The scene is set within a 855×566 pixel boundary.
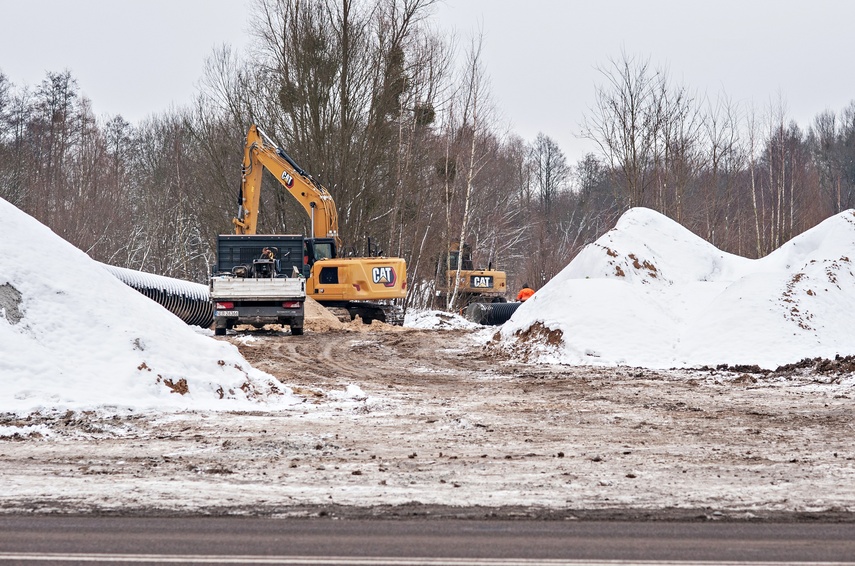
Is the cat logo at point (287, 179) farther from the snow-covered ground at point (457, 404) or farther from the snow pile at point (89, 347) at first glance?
the snow pile at point (89, 347)

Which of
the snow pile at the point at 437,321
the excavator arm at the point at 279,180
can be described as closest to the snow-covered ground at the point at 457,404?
the excavator arm at the point at 279,180

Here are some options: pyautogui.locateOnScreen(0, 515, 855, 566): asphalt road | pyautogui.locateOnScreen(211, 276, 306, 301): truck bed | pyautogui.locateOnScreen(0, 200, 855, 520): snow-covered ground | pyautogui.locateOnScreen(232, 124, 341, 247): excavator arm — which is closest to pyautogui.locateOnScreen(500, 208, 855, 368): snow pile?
pyautogui.locateOnScreen(0, 200, 855, 520): snow-covered ground

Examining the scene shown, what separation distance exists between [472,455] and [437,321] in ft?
82.4

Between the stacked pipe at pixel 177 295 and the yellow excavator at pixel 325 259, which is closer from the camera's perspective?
the stacked pipe at pixel 177 295

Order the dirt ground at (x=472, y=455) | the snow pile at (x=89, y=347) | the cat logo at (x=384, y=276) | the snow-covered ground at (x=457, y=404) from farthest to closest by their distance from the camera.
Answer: the cat logo at (x=384, y=276), the snow pile at (x=89, y=347), the snow-covered ground at (x=457, y=404), the dirt ground at (x=472, y=455)

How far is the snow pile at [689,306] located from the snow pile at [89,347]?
8.13 meters

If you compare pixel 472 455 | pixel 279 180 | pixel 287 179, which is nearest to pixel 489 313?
pixel 287 179

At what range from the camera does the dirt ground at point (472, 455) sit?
6.18 metres

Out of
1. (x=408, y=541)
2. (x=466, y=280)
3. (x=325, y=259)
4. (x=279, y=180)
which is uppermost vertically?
(x=279, y=180)

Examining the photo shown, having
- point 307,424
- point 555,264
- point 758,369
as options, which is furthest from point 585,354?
point 555,264

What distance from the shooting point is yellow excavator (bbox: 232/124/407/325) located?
28203 millimetres

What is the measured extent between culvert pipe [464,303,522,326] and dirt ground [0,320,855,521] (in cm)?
1873

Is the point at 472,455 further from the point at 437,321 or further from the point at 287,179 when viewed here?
the point at 437,321

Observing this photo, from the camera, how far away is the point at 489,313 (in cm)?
3334
